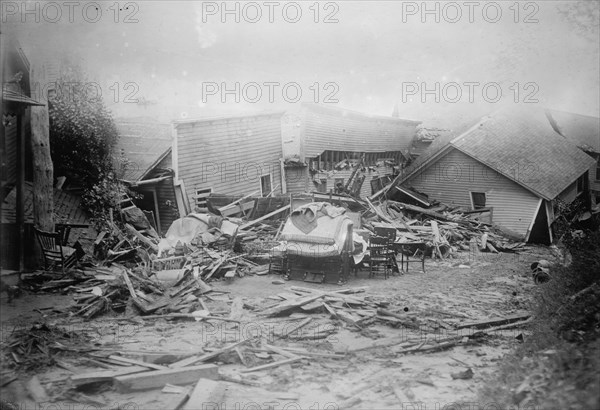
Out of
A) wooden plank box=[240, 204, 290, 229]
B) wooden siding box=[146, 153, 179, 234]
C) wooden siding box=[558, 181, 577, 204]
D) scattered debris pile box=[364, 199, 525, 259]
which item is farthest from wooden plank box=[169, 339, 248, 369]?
wooden siding box=[558, 181, 577, 204]

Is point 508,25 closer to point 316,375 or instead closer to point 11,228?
point 316,375

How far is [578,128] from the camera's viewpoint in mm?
21266

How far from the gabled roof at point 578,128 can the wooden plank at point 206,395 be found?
20.1m

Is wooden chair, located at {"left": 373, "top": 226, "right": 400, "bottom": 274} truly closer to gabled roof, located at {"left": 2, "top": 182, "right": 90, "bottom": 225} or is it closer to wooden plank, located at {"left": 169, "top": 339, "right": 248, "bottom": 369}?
wooden plank, located at {"left": 169, "top": 339, "right": 248, "bottom": 369}

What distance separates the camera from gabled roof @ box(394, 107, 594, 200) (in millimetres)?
19094

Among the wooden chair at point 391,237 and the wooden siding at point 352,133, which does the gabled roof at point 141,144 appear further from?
the wooden chair at point 391,237

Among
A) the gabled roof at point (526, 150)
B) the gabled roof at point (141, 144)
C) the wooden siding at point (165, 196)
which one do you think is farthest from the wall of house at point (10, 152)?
the gabled roof at point (526, 150)

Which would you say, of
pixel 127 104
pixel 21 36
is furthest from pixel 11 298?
pixel 127 104

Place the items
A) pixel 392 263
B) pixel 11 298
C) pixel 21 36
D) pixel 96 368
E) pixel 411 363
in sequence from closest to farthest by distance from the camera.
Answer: pixel 96 368, pixel 411 363, pixel 11 298, pixel 21 36, pixel 392 263

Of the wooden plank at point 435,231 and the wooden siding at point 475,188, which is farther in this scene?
the wooden siding at point 475,188

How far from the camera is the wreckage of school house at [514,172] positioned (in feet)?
62.6

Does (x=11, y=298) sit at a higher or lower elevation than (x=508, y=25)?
lower

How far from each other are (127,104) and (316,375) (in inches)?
655

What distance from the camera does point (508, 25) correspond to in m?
10.2
